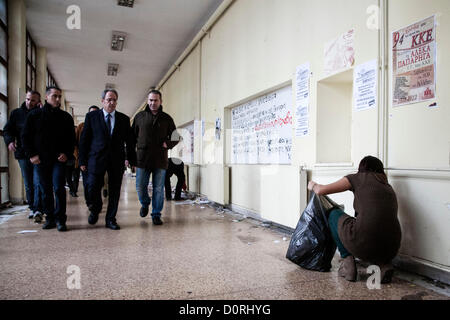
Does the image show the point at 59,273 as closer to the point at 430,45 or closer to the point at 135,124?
the point at 135,124

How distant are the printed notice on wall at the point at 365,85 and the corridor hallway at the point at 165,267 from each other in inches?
45.9

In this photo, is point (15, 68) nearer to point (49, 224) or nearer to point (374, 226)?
point (49, 224)

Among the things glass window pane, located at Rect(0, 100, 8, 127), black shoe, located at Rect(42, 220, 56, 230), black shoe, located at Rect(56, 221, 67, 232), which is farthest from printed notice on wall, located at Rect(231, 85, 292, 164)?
glass window pane, located at Rect(0, 100, 8, 127)

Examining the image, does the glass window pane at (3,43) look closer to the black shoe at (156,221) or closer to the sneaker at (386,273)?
the black shoe at (156,221)

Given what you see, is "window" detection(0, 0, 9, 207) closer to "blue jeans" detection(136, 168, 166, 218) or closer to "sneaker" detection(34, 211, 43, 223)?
"sneaker" detection(34, 211, 43, 223)

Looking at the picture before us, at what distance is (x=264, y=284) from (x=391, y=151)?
1207mm

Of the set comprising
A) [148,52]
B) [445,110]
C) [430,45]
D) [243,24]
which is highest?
[148,52]

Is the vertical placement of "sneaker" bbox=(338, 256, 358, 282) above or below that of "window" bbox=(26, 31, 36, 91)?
below

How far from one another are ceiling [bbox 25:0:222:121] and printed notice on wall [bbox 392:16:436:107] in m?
3.67

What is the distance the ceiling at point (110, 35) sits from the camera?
528 cm

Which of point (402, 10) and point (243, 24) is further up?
point (243, 24)

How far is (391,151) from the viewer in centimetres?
215

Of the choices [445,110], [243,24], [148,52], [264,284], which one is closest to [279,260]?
[264,284]

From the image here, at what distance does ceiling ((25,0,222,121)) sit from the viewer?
17.3ft
